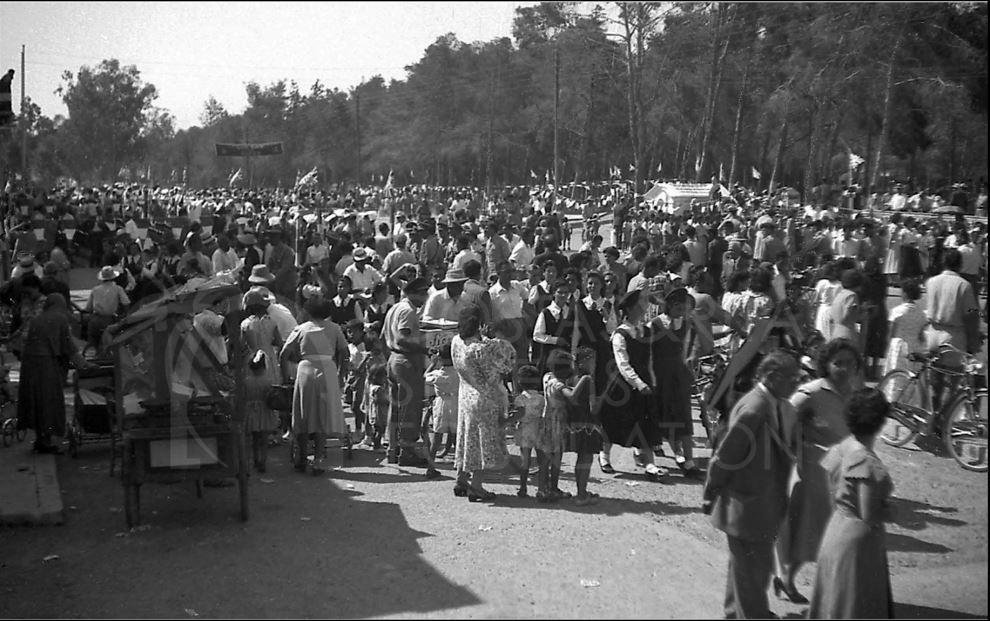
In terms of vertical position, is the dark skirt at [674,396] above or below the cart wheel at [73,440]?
above

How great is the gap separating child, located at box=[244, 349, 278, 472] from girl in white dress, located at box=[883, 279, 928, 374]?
597 cm

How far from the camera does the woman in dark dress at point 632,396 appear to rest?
823 cm

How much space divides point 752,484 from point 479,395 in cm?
289

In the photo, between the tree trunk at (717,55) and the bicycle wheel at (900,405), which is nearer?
the bicycle wheel at (900,405)

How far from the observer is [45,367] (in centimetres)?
922

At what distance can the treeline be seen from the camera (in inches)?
517

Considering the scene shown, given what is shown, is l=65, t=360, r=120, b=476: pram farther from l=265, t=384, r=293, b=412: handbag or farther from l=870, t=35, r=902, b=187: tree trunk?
l=870, t=35, r=902, b=187: tree trunk

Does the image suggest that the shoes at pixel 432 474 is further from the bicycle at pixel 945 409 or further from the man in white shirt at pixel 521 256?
the man in white shirt at pixel 521 256

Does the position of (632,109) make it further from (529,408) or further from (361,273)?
(529,408)

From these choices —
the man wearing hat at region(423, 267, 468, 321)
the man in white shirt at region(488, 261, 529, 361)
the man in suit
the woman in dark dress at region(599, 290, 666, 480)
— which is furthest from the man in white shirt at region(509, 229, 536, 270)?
the man in suit

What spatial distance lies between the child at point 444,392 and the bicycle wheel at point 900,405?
3.86 m

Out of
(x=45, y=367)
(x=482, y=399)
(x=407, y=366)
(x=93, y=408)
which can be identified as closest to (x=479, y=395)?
(x=482, y=399)

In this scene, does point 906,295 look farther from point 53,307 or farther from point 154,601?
point 53,307

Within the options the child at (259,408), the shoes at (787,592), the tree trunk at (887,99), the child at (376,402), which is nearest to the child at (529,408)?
the child at (376,402)
